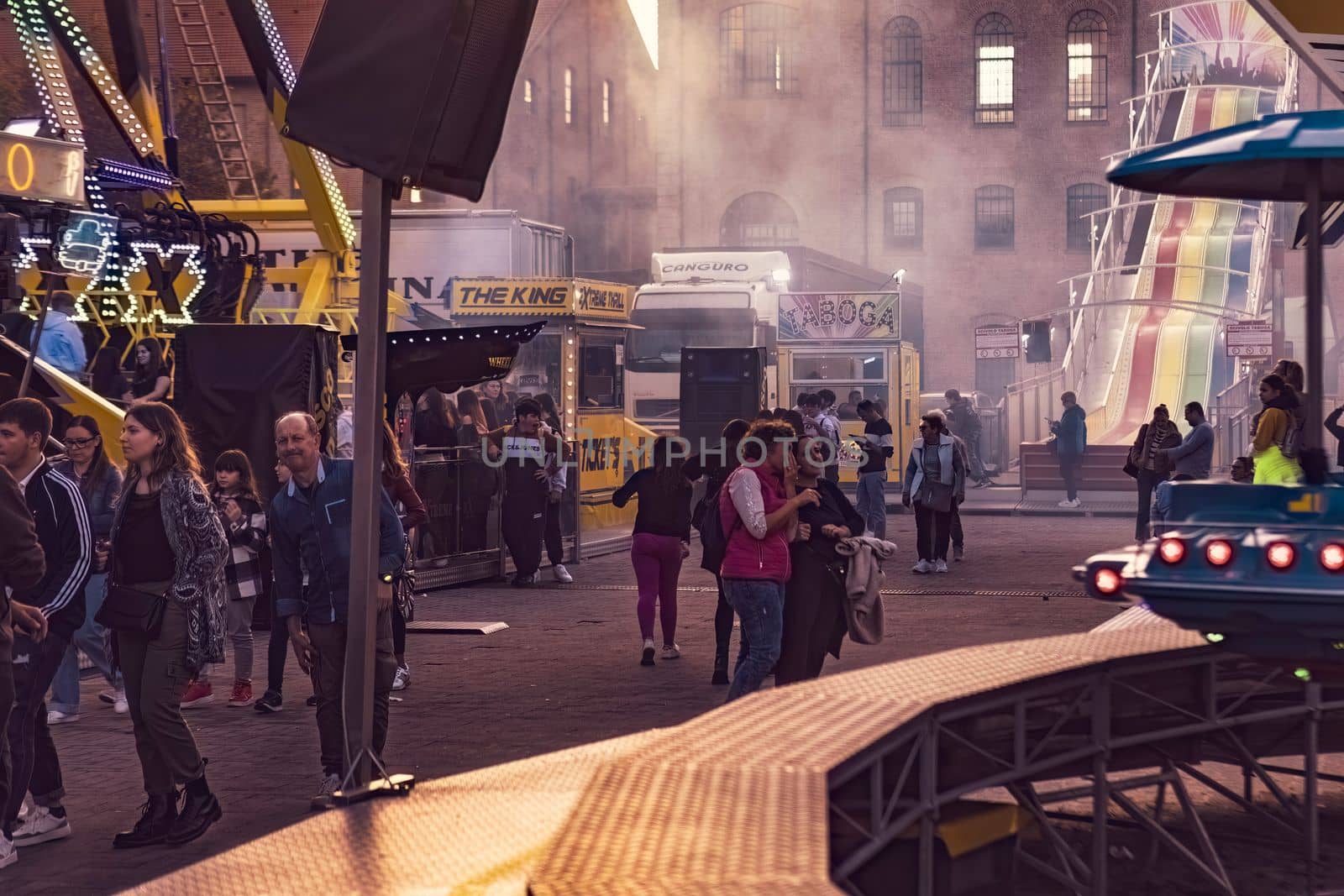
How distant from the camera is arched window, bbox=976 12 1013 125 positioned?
55.4 m

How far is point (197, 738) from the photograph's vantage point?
9977 mm

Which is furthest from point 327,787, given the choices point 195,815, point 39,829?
point 39,829

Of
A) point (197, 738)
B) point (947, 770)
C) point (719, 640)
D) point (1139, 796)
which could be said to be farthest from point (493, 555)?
point (947, 770)

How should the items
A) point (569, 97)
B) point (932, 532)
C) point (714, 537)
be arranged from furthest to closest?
point (569, 97) < point (932, 532) < point (714, 537)

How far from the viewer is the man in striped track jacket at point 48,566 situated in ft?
23.9

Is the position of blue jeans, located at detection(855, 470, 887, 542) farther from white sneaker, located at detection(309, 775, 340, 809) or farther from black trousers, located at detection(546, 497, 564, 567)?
white sneaker, located at detection(309, 775, 340, 809)

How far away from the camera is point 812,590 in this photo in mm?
9594

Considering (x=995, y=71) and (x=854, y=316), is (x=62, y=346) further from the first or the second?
(x=995, y=71)

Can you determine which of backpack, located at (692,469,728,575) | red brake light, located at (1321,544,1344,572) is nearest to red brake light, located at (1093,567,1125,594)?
red brake light, located at (1321,544,1344,572)

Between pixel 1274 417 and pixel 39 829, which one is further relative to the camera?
pixel 1274 417

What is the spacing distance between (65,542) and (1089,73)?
170 feet

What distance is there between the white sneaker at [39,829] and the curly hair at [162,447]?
1.47 m

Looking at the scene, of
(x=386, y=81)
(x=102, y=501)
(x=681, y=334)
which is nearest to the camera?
(x=386, y=81)

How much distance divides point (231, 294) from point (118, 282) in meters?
1.88
